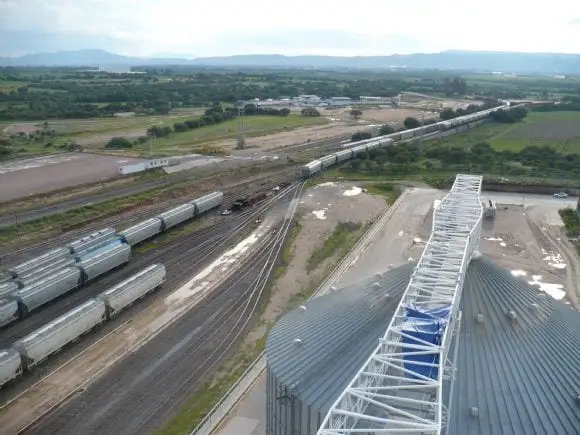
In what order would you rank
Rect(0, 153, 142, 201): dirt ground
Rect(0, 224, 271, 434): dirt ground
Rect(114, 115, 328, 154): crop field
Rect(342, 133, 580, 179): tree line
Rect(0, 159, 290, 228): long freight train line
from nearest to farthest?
1. Rect(0, 224, 271, 434): dirt ground
2. Rect(0, 159, 290, 228): long freight train line
3. Rect(0, 153, 142, 201): dirt ground
4. Rect(342, 133, 580, 179): tree line
5. Rect(114, 115, 328, 154): crop field

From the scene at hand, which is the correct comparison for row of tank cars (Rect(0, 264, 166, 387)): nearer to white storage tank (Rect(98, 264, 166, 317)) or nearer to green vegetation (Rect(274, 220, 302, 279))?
white storage tank (Rect(98, 264, 166, 317))

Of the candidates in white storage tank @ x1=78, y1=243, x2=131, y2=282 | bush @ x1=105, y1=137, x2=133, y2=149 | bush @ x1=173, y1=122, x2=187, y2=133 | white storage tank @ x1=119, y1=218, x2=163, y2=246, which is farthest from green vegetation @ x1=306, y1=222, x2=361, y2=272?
bush @ x1=173, y1=122, x2=187, y2=133

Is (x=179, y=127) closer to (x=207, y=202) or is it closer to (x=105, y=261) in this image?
(x=207, y=202)

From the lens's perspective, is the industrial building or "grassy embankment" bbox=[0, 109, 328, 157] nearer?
the industrial building

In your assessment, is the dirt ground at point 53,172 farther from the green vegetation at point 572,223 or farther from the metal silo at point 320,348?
the green vegetation at point 572,223

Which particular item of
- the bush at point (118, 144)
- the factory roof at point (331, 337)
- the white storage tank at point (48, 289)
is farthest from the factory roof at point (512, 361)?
the bush at point (118, 144)

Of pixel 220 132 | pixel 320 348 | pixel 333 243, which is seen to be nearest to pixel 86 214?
pixel 333 243
